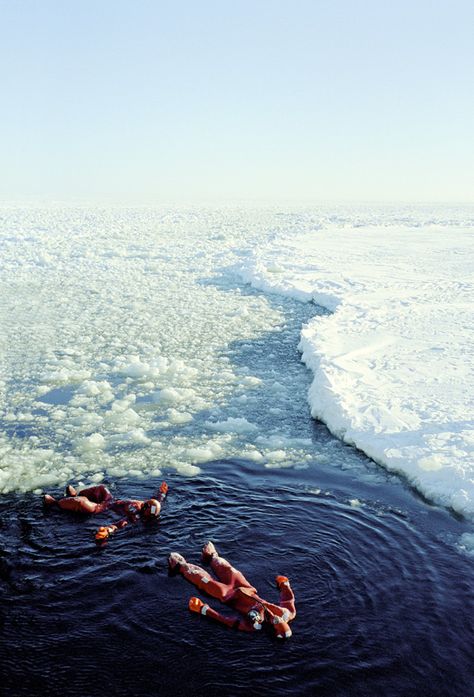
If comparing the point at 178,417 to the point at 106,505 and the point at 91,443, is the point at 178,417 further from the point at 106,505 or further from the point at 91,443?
the point at 106,505

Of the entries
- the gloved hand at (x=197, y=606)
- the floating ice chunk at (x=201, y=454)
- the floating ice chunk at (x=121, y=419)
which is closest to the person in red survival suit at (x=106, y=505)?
the floating ice chunk at (x=201, y=454)

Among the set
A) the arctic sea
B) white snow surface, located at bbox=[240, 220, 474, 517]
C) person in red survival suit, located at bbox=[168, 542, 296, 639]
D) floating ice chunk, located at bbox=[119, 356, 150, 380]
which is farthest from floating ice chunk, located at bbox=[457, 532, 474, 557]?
floating ice chunk, located at bbox=[119, 356, 150, 380]

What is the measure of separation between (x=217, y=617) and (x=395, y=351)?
27.4ft

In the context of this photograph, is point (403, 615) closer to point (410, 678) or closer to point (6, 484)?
point (410, 678)

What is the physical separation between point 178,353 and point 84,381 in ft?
8.11

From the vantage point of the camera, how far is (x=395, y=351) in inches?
495

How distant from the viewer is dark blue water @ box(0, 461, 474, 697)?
4754mm

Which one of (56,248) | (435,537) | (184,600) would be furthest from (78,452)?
(56,248)

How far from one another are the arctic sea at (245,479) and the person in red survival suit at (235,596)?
0.41 feet

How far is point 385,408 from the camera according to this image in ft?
31.4

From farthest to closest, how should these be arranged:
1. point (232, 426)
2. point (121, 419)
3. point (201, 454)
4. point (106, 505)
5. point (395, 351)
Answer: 1. point (395, 351)
2. point (121, 419)
3. point (232, 426)
4. point (201, 454)
5. point (106, 505)

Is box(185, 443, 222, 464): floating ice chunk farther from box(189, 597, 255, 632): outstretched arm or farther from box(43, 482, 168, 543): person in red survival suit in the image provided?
box(189, 597, 255, 632): outstretched arm

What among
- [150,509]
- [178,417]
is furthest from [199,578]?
[178,417]

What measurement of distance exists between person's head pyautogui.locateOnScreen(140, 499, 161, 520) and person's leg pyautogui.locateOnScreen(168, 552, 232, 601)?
0.86 meters
